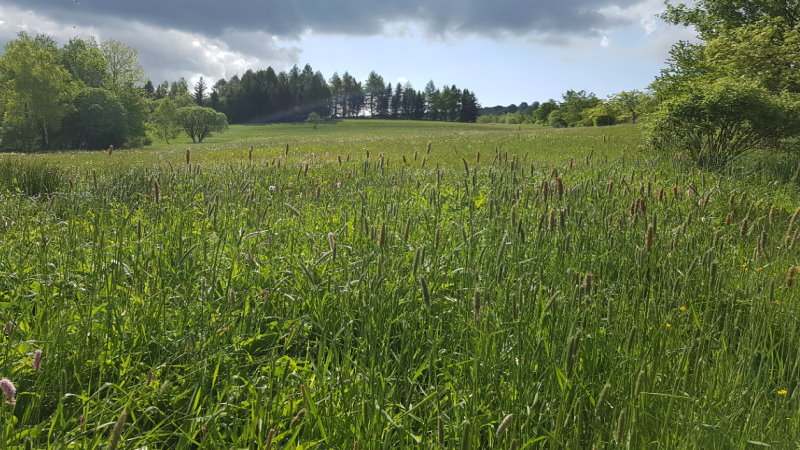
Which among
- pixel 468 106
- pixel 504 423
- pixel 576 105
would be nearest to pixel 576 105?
pixel 576 105

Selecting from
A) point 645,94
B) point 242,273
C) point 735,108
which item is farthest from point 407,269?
point 645,94

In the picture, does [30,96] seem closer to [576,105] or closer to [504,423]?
[504,423]

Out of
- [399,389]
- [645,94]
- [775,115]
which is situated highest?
[645,94]

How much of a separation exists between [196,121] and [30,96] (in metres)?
23.6

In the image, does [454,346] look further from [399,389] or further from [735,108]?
[735,108]

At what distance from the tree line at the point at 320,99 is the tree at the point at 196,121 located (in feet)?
158

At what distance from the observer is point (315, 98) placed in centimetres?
12006

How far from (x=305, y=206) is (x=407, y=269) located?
2684mm

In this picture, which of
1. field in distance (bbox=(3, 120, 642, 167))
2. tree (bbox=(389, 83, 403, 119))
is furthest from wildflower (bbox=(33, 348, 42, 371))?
tree (bbox=(389, 83, 403, 119))

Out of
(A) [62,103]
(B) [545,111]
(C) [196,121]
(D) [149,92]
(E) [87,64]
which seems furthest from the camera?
(B) [545,111]

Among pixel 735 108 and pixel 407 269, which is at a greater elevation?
pixel 735 108

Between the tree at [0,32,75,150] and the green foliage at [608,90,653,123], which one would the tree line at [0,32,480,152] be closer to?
the tree at [0,32,75,150]

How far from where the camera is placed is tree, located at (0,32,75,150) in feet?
136

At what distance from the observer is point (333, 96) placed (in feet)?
463
